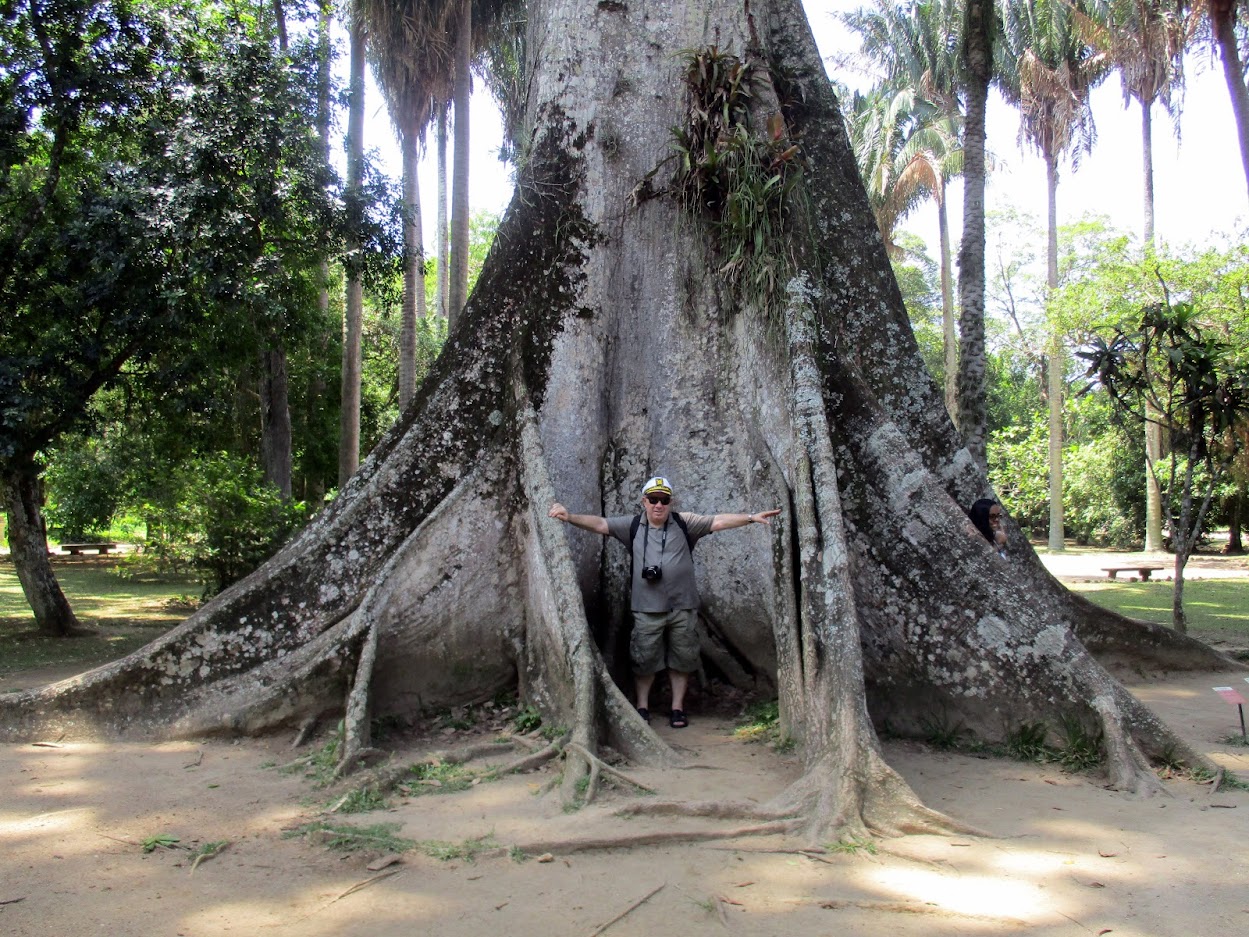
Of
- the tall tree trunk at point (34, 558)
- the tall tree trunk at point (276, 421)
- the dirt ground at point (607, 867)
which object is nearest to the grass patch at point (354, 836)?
the dirt ground at point (607, 867)

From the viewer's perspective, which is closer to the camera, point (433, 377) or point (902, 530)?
point (902, 530)

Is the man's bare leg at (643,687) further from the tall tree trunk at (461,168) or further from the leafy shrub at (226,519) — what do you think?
the tall tree trunk at (461,168)

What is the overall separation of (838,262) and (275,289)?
5.63 metres

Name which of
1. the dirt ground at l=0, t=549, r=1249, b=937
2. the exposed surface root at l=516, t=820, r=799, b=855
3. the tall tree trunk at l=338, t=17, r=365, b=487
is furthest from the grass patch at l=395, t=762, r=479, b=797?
the tall tree trunk at l=338, t=17, r=365, b=487

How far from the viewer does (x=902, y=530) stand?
229 inches

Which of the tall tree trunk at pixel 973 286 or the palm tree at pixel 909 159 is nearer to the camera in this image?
the tall tree trunk at pixel 973 286

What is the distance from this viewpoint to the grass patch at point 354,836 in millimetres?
3808

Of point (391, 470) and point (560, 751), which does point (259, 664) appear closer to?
point (391, 470)

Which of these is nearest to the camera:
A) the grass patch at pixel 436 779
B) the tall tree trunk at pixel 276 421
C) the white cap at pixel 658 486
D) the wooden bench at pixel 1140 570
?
the grass patch at pixel 436 779

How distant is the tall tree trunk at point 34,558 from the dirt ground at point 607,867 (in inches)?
245

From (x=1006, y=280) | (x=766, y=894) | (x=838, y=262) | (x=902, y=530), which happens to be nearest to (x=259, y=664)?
(x=766, y=894)

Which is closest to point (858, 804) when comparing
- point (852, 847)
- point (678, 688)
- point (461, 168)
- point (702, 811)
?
point (852, 847)

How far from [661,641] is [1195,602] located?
460 inches

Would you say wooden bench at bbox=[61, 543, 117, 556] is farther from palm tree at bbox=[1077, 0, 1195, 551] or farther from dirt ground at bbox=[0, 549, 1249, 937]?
palm tree at bbox=[1077, 0, 1195, 551]
